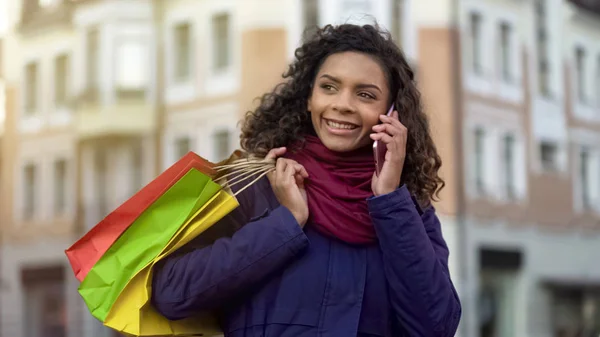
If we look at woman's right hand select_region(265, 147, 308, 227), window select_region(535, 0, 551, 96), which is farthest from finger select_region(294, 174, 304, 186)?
window select_region(535, 0, 551, 96)

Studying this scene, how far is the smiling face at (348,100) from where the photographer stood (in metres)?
1.64

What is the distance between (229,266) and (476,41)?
9.08 meters

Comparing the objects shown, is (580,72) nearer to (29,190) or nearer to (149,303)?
(29,190)

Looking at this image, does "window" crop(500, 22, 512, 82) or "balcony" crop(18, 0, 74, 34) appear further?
"balcony" crop(18, 0, 74, 34)

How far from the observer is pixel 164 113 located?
34.9 feet

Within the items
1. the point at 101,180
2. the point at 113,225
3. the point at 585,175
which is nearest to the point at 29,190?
the point at 101,180

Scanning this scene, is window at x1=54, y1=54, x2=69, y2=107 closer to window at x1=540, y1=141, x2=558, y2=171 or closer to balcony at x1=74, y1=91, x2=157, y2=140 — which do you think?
balcony at x1=74, y1=91, x2=157, y2=140

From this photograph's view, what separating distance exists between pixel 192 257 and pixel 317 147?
267 mm

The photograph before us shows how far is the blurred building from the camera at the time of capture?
10141mm

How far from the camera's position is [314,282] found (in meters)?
1.57

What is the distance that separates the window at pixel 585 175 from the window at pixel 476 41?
1388 mm

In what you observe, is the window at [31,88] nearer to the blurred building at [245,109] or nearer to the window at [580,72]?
Result: the blurred building at [245,109]

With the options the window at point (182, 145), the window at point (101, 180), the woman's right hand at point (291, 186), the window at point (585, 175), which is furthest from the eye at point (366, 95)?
the window at point (585, 175)

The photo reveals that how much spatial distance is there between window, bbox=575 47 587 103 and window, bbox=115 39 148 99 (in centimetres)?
432
